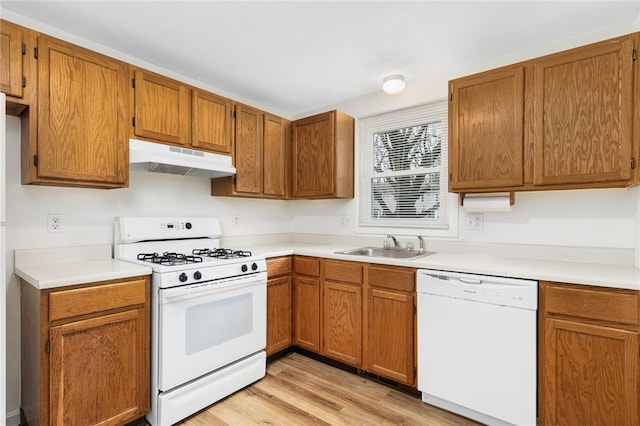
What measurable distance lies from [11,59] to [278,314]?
2314 millimetres

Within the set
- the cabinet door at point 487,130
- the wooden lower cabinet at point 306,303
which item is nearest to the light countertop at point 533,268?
the wooden lower cabinet at point 306,303

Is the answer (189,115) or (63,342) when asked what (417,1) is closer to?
(189,115)

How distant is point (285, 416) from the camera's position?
2.02 m

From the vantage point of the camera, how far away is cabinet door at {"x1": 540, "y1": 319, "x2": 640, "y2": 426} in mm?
1557

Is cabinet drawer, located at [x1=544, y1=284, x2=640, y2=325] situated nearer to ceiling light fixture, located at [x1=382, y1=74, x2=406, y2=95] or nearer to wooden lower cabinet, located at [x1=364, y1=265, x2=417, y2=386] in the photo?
wooden lower cabinet, located at [x1=364, y1=265, x2=417, y2=386]

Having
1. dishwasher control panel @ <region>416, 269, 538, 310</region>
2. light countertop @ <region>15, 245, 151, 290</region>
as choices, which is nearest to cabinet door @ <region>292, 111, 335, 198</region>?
dishwasher control panel @ <region>416, 269, 538, 310</region>

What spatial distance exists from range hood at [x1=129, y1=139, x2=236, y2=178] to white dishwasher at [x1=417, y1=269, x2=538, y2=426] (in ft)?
5.62

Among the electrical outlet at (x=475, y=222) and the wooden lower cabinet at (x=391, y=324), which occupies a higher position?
the electrical outlet at (x=475, y=222)

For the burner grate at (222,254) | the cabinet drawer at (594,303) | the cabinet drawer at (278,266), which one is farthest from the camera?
the cabinet drawer at (278,266)

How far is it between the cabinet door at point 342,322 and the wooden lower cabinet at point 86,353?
1288mm

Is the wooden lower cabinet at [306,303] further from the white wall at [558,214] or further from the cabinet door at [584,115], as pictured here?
the cabinet door at [584,115]

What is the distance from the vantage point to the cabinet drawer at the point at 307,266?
107 inches

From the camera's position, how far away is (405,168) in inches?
118

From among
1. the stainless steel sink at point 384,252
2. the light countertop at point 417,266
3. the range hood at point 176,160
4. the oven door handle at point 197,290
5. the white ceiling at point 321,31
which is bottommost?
the oven door handle at point 197,290
